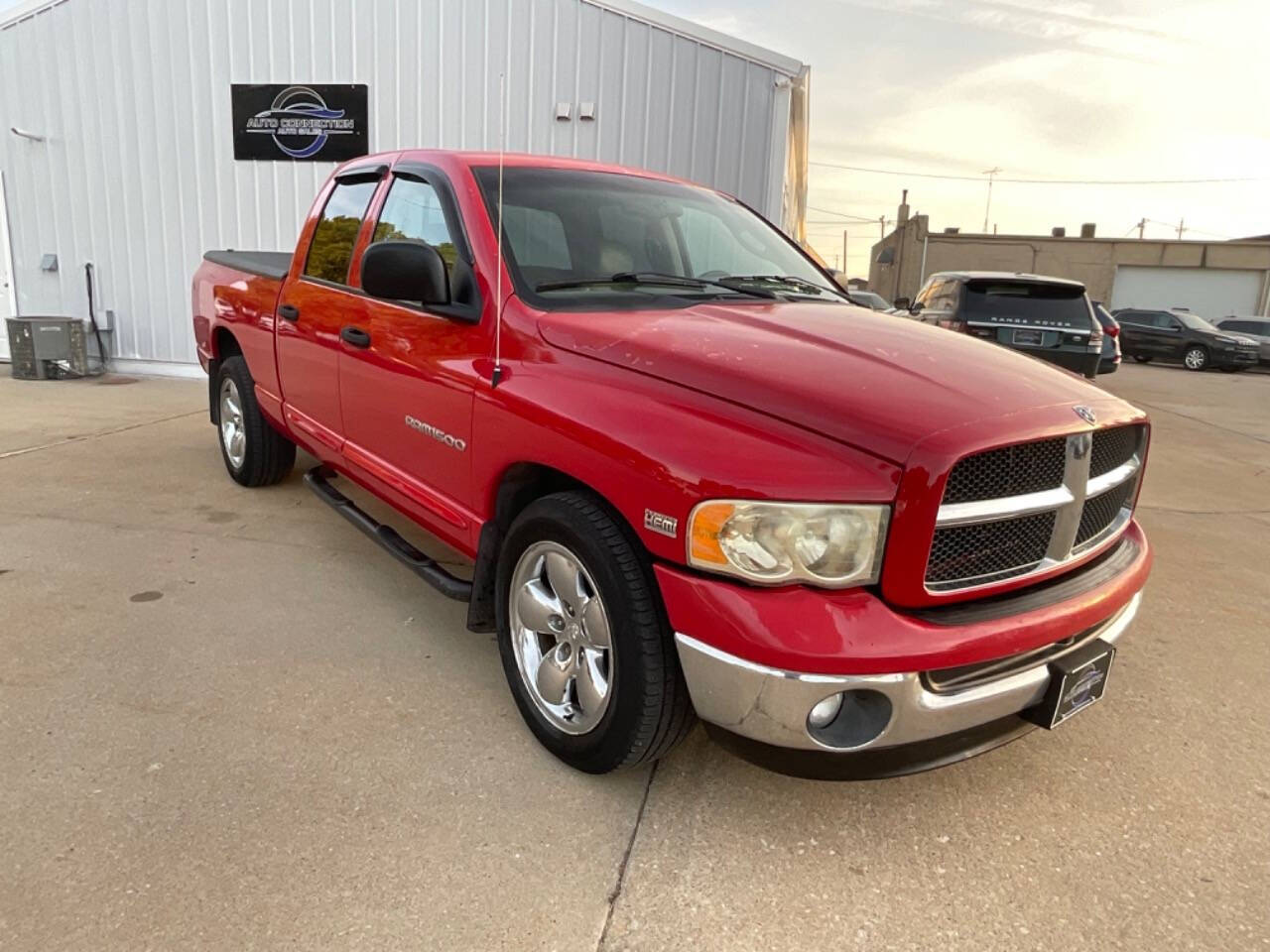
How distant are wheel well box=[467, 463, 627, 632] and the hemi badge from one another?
18.4 inches

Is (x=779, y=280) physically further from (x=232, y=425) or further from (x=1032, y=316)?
(x=1032, y=316)

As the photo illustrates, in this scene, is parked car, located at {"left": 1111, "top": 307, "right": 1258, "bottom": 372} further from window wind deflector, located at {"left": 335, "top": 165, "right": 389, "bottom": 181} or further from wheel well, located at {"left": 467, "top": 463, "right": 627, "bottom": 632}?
wheel well, located at {"left": 467, "top": 463, "right": 627, "bottom": 632}

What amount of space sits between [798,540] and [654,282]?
4.70 ft

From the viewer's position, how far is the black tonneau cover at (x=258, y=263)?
4609mm

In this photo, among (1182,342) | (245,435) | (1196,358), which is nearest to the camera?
(245,435)

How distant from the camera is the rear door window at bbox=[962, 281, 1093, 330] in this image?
403 inches

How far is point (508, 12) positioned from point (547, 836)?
9162mm

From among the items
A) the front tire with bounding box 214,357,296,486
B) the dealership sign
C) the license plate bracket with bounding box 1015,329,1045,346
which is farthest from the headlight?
the license plate bracket with bounding box 1015,329,1045,346

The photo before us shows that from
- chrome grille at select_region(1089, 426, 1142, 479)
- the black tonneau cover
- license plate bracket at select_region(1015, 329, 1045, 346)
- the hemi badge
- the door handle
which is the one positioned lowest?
license plate bracket at select_region(1015, 329, 1045, 346)

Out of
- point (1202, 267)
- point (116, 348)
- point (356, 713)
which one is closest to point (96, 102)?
point (116, 348)

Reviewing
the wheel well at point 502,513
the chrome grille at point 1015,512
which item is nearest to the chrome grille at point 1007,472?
the chrome grille at point 1015,512

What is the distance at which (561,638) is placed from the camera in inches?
101

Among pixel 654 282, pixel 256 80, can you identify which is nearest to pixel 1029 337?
pixel 654 282

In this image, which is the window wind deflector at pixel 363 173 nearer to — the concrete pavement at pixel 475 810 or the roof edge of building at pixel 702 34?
the concrete pavement at pixel 475 810
